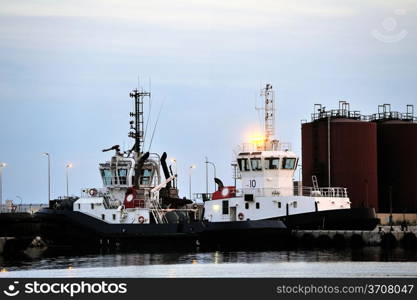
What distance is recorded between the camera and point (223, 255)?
2034 inches

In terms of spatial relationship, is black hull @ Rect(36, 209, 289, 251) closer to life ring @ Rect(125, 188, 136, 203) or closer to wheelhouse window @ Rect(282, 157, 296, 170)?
life ring @ Rect(125, 188, 136, 203)

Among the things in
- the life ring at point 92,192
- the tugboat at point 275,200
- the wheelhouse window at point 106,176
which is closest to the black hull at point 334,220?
the tugboat at point 275,200

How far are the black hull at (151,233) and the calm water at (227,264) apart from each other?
1371mm

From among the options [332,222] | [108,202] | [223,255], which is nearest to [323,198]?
[332,222]

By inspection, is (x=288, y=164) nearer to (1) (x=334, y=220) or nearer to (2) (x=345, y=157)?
(1) (x=334, y=220)

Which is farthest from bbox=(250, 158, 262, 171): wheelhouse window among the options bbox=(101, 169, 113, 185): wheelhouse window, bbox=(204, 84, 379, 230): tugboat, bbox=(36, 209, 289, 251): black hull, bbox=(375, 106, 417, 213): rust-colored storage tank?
bbox=(375, 106, 417, 213): rust-colored storage tank

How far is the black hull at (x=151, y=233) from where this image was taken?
177 ft

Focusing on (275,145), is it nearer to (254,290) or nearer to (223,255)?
(223,255)

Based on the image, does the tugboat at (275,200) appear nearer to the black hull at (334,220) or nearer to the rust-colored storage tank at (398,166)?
the black hull at (334,220)

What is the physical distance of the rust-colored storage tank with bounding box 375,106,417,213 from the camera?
74250mm

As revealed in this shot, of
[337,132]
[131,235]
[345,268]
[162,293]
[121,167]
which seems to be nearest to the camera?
[162,293]

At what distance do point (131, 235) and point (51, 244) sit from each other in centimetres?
717

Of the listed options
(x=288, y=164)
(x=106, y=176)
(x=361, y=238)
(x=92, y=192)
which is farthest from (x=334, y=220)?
(x=92, y=192)

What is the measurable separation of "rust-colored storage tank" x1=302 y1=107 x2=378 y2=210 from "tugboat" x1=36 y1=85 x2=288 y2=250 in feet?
35.2
